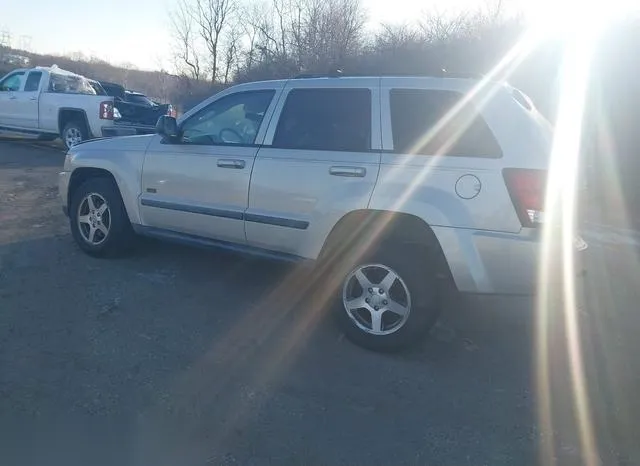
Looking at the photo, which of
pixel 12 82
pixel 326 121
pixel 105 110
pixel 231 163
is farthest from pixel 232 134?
pixel 12 82

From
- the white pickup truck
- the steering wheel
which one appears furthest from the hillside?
the steering wheel

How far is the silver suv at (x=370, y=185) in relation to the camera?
400 centimetres

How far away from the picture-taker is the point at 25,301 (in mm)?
4809

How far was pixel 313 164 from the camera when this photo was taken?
15.1 feet

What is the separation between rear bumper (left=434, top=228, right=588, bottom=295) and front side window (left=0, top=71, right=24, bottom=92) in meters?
13.7

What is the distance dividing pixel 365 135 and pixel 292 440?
2.25 meters

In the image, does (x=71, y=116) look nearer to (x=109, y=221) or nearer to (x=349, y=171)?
(x=109, y=221)

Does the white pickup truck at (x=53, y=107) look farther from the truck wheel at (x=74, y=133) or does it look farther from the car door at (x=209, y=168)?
the car door at (x=209, y=168)

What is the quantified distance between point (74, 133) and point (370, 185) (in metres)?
11.5

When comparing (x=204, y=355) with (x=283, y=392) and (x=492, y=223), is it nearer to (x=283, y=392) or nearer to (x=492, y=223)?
(x=283, y=392)

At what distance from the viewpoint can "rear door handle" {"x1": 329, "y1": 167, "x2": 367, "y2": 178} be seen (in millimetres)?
4383

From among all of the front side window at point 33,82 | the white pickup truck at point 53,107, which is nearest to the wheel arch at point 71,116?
the white pickup truck at point 53,107

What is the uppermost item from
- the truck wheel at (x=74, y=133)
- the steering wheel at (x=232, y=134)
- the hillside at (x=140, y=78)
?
the steering wheel at (x=232, y=134)

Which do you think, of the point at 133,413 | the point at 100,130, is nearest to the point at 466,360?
the point at 133,413
